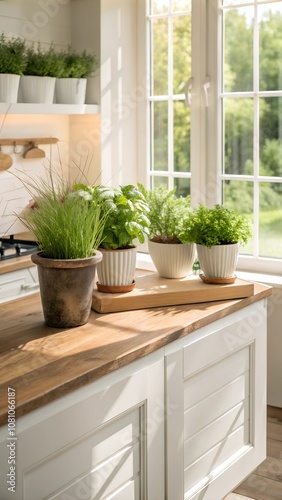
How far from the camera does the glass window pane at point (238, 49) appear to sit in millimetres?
4172

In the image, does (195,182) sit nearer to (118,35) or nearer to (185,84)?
(185,84)

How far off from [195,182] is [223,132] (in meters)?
0.35

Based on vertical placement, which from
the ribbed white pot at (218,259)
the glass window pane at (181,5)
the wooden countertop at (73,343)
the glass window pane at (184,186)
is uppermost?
the glass window pane at (181,5)

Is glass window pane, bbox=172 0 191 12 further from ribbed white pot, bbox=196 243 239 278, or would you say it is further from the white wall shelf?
ribbed white pot, bbox=196 243 239 278

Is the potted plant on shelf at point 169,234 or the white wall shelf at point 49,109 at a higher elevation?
the white wall shelf at point 49,109

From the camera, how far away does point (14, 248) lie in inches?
158

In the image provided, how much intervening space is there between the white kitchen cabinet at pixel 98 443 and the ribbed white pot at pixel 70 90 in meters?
2.51

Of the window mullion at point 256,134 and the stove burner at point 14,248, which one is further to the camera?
the window mullion at point 256,134

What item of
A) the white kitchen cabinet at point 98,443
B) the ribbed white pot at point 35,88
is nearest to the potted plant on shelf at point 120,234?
the white kitchen cabinet at point 98,443

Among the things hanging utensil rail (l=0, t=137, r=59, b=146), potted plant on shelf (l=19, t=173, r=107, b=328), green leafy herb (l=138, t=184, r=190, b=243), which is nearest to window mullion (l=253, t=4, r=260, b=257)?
hanging utensil rail (l=0, t=137, r=59, b=146)

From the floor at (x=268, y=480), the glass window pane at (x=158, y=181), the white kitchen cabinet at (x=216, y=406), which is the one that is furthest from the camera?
the glass window pane at (x=158, y=181)

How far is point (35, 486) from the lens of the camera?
174 cm

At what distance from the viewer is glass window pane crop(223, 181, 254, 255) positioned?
14.1 ft

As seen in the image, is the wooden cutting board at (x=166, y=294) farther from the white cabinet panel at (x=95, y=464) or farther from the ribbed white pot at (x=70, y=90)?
the ribbed white pot at (x=70, y=90)
